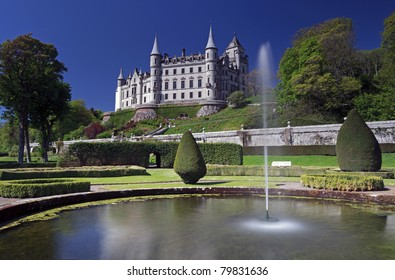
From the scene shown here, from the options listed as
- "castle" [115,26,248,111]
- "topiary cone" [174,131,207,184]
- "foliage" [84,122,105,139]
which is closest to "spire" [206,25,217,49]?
"castle" [115,26,248,111]

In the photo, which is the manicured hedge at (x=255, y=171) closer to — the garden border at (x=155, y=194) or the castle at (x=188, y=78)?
the garden border at (x=155, y=194)

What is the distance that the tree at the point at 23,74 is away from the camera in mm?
31875

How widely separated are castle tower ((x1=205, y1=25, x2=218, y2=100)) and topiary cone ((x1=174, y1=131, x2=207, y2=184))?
75078mm

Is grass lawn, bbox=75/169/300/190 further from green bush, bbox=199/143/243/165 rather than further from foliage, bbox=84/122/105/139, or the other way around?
foliage, bbox=84/122/105/139

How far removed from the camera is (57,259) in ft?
17.4

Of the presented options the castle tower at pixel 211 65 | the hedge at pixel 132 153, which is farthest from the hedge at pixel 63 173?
the castle tower at pixel 211 65

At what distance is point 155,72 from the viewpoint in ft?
317

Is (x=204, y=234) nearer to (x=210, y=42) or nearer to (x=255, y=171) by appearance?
(x=255, y=171)

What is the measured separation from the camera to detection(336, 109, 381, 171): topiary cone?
18.6 m

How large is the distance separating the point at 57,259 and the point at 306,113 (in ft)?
144

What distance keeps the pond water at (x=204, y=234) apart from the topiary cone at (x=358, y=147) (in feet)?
30.1

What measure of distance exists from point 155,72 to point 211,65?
17900mm

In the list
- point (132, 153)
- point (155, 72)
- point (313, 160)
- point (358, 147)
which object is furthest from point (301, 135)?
point (155, 72)

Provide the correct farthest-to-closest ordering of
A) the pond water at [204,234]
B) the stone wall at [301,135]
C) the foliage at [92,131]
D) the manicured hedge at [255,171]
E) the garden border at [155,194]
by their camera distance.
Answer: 1. the foliage at [92,131]
2. the stone wall at [301,135]
3. the manicured hedge at [255,171]
4. the garden border at [155,194]
5. the pond water at [204,234]
